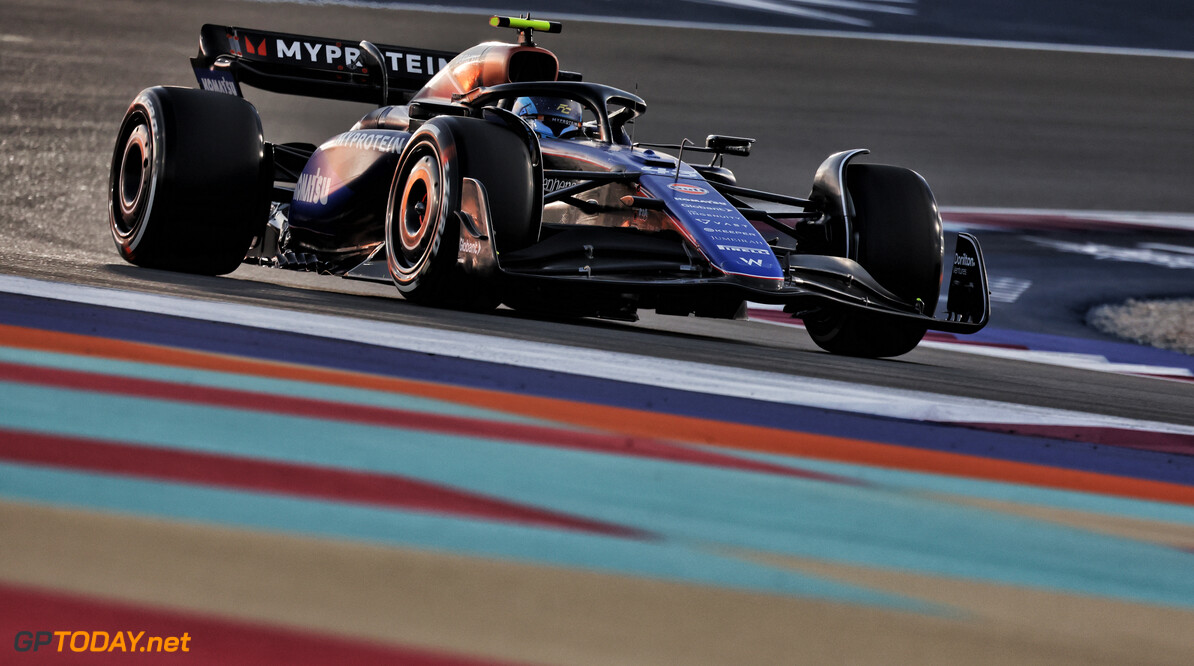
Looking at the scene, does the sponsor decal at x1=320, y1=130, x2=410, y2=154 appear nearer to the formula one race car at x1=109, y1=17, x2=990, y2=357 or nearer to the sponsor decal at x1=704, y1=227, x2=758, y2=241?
the formula one race car at x1=109, y1=17, x2=990, y2=357

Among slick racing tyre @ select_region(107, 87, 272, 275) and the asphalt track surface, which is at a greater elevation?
slick racing tyre @ select_region(107, 87, 272, 275)

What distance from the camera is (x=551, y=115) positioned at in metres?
6.34

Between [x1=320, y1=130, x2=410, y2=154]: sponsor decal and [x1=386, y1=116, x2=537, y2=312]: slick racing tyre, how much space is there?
2.61 feet

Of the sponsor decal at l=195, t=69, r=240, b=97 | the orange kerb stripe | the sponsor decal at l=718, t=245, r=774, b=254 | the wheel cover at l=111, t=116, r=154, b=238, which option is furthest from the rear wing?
the orange kerb stripe

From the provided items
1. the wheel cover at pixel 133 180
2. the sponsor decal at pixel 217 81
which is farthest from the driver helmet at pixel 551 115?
the sponsor decal at pixel 217 81

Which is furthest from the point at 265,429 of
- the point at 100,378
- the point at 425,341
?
the point at 425,341

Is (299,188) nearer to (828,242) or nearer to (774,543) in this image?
(828,242)

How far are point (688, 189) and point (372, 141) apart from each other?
1773 millimetres

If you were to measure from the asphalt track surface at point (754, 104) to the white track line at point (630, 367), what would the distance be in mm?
2990

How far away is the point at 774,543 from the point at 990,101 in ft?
41.2

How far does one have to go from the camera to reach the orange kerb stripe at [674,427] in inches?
113

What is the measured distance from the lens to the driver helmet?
6289mm

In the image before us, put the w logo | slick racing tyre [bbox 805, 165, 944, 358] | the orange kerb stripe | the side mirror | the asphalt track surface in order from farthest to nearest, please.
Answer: the asphalt track surface, the w logo, the side mirror, slick racing tyre [bbox 805, 165, 944, 358], the orange kerb stripe

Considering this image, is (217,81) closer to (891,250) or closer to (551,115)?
(551,115)
